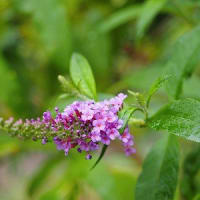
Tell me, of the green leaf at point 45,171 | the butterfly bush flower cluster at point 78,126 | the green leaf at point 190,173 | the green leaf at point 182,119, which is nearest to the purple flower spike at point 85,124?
the butterfly bush flower cluster at point 78,126

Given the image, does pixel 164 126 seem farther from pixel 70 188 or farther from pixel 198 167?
pixel 70 188

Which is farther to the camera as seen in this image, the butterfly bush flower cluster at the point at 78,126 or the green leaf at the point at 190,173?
the green leaf at the point at 190,173

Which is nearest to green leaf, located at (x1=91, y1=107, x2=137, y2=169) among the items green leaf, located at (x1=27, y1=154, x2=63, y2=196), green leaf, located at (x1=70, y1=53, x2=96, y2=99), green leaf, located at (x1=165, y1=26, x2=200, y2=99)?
green leaf, located at (x1=70, y1=53, x2=96, y2=99)

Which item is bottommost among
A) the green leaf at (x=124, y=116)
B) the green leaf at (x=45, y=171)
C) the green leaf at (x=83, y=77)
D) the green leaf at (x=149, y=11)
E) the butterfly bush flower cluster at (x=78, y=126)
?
the butterfly bush flower cluster at (x=78, y=126)

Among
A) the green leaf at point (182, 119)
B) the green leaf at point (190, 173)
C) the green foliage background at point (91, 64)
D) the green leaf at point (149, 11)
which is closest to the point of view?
the green leaf at point (182, 119)

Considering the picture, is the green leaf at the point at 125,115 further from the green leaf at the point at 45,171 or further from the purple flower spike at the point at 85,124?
the green leaf at the point at 45,171

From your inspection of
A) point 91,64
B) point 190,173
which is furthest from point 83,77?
point 91,64

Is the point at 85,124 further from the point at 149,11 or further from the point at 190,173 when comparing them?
the point at 149,11
